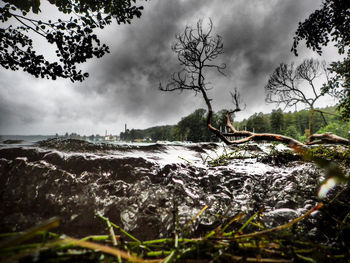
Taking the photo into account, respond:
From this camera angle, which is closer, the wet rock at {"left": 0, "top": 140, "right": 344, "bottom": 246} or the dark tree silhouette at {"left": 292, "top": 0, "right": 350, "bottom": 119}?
the wet rock at {"left": 0, "top": 140, "right": 344, "bottom": 246}

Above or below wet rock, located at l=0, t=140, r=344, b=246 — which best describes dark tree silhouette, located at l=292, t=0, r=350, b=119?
above

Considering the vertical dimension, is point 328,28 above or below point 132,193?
above

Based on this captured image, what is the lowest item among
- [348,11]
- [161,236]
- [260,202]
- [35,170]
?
[161,236]

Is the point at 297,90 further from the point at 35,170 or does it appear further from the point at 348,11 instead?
the point at 35,170

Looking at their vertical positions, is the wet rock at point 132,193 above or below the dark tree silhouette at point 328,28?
below

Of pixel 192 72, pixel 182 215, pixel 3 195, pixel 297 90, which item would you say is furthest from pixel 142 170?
pixel 297 90

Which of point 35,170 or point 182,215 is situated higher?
point 35,170

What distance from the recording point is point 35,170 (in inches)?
58.3

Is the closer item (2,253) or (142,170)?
(2,253)

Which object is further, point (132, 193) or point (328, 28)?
point (328, 28)

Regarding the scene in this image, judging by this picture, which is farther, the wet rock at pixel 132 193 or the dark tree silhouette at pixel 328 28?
the dark tree silhouette at pixel 328 28

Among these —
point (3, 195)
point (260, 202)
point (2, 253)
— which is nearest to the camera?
point (2, 253)

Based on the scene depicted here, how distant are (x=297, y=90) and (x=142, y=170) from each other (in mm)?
16323

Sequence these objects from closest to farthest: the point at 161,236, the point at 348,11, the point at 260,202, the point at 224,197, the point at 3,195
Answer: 1. the point at 161,236
2. the point at 3,195
3. the point at 260,202
4. the point at 224,197
5. the point at 348,11
